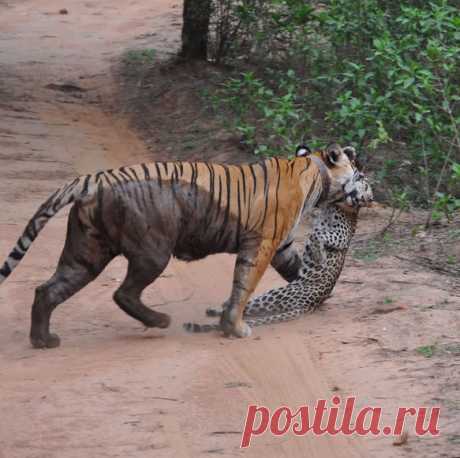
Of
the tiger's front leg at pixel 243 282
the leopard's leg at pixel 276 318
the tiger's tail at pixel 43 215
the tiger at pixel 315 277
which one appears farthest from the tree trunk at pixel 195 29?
the tiger's tail at pixel 43 215

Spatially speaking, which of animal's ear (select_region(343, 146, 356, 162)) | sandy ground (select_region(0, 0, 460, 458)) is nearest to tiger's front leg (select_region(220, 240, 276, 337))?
sandy ground (select_region(0, 0, 460, 458))

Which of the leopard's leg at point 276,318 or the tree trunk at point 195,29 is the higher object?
the tree trunk at point 195,29

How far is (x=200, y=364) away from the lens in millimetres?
7031

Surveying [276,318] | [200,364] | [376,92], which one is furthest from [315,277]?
[376,92]

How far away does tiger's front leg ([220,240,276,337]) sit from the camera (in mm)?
7648

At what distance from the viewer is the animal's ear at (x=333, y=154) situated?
8133 mm

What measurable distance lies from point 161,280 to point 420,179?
3362mm

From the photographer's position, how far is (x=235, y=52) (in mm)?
16328

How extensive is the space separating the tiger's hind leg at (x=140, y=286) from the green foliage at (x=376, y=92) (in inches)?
116

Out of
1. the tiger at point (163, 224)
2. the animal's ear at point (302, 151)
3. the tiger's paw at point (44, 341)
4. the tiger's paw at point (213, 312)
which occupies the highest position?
the animal's ear at point (302, 151)

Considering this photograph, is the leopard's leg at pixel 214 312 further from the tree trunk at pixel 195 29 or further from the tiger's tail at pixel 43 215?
the tree trunk at pixel 195 29

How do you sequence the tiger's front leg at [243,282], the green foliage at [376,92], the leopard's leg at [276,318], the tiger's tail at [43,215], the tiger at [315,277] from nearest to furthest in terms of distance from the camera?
1. the tiger's tail at [43,215]
2. the tiger's front leg at [243,282]
3. the leopard's leg at [276,318]
4. the tiger at [315,277]
5. the green foliage at [376,92]

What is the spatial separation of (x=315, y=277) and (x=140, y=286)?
1422 mm

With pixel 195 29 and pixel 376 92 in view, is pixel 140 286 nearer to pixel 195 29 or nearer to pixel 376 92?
pixel 376 92
